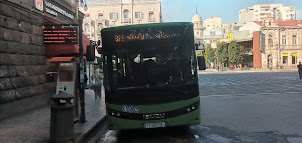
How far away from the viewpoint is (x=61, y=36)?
1166 cm

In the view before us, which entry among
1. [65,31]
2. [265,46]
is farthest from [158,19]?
[65,31]

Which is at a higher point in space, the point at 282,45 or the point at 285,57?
the point at 282,45

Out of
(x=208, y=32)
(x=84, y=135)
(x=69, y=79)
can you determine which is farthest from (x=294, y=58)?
(x=208, y=32)

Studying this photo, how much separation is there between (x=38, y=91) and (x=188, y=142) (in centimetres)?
770

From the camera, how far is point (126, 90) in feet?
19.8

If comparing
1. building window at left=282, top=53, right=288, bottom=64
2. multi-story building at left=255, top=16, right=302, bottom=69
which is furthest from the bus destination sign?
building window at left=282, top=53, right=288, bottom=64

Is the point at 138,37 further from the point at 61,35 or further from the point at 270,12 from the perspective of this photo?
the point at 270,12

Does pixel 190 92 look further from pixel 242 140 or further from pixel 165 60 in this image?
pixel 242 140

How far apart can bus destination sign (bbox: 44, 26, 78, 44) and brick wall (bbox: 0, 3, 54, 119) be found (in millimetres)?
287

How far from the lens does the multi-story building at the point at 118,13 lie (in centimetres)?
5794

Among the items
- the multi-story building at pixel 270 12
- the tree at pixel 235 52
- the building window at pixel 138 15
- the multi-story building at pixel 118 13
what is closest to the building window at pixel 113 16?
the multi-story building at pixel 118 13

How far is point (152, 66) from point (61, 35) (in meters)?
6.82

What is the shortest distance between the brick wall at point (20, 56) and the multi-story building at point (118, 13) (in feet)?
155

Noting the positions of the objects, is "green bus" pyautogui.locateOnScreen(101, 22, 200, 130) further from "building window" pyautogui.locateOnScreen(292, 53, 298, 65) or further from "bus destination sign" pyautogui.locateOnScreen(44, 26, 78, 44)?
"building window" pyautogui.locateOnScreen(292, 53, 298, 65)
